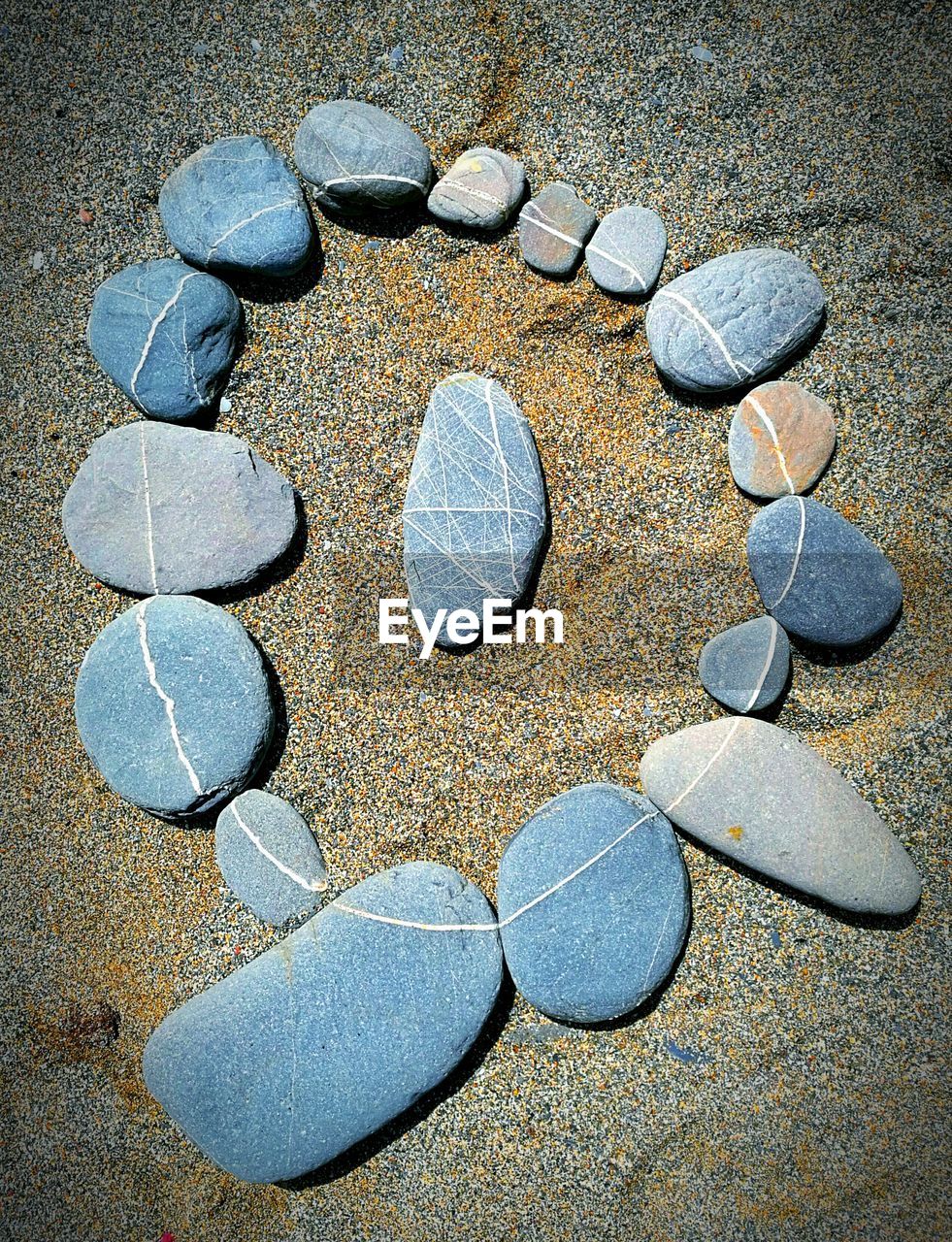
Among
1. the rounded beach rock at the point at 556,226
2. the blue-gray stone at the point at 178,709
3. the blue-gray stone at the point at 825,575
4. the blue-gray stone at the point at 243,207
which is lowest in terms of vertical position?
the blue-gray stone at the point at 178,709

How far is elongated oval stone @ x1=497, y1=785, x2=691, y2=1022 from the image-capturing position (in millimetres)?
1370

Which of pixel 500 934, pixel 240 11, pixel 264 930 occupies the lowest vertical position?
pixel 264 930

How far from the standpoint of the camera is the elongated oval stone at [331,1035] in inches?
53.3

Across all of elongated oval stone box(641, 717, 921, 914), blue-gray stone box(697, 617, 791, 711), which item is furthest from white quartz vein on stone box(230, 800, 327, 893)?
blue-gray stone box(697, 617, 791, 711)

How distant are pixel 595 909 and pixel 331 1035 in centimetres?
52

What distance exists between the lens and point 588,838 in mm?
1388

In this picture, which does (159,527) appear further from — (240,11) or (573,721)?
(240,11)

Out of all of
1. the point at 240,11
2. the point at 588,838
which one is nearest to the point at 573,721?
the point at 588,838

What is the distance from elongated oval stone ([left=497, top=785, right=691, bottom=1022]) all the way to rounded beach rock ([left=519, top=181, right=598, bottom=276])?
1022 mm

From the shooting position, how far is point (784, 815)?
54.2 inches

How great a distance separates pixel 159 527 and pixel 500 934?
1.00 meters

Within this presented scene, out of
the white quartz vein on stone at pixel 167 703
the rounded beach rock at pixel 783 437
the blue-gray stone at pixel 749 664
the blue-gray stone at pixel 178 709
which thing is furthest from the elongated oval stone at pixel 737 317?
the white quartz vein on stone at pixel 167 703

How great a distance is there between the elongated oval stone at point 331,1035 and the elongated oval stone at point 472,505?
1.88 feet

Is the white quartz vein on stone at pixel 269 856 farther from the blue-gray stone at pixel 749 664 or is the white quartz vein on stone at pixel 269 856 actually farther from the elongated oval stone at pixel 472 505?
the blue-gray stone at pixel 749 664
